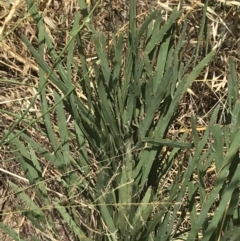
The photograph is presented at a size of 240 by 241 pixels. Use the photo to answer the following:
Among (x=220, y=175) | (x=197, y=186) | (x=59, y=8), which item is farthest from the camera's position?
(x=59, y=8)

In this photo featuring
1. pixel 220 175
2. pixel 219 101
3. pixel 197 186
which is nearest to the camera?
pixel 220 175

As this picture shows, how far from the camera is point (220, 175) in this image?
818 mm

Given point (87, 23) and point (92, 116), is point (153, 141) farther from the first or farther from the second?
point (87, 23)

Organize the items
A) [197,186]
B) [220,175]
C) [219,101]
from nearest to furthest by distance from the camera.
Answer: [220,175]
[197,186]
[219,101]

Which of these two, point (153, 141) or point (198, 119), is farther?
point (198, 119)

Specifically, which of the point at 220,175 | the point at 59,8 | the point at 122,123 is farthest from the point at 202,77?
the point at 220,175

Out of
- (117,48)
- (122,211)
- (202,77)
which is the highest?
(117,48)

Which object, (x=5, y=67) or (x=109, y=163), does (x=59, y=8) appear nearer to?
(x=5, y=67)

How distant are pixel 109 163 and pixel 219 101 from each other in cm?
51

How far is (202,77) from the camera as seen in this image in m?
1.46

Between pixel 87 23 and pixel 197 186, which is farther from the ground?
pixel 87 23

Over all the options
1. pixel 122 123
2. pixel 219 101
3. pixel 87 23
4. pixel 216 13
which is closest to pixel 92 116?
pixel 122 123

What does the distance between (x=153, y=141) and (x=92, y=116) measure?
0.12 metres

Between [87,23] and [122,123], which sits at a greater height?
[87,23]
